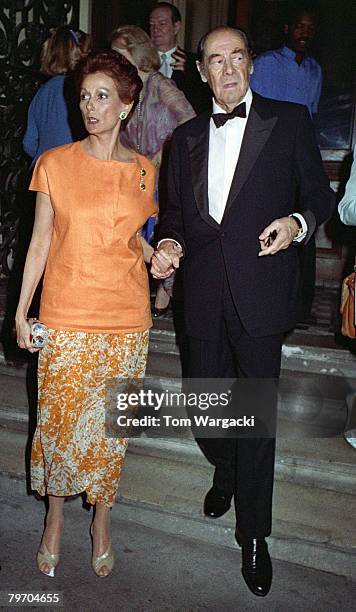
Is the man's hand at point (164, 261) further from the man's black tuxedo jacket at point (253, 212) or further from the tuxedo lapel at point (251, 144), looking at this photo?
the tuxedo lapel at point (251, 144)

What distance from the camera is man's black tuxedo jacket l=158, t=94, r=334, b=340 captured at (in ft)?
7.64

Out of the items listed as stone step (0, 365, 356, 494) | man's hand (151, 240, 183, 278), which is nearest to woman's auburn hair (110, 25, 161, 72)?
man's hand (151, 240, 183, 278)

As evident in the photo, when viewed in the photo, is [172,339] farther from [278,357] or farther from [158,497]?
[278,357]

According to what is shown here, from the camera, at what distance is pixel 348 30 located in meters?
5.52

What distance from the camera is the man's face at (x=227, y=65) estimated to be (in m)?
2.33

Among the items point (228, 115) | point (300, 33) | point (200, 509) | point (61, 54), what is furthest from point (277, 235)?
point (300, 33)

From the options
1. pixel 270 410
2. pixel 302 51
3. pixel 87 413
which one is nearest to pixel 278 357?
pixel 270 410

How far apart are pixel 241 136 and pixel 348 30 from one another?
3.73 metres

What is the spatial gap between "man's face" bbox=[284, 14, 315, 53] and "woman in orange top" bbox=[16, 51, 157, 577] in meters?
2.81

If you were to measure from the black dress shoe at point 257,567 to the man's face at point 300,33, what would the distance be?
3.62 metres

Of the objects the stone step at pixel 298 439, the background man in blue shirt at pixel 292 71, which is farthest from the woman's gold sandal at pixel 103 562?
the background man in blue shirt at pixel 292 71

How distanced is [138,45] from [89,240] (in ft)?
5.30

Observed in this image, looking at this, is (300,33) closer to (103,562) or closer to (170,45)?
(170,45)

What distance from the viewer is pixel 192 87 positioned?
449 centimetres
